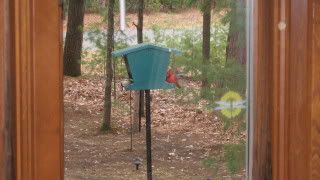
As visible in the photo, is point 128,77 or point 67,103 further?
point 128,77

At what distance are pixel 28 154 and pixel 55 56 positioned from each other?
246 mm

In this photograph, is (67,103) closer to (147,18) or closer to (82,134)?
(82,134)

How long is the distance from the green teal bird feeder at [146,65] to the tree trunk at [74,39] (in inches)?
6.6

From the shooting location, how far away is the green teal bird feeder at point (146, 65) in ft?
5.08

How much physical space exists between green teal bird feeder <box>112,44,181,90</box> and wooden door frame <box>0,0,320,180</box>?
363 millimetres

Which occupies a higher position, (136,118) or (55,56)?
(55,56)

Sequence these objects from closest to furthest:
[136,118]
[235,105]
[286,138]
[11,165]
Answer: [11,165] → [286,138] → [235,105] → [136,118]

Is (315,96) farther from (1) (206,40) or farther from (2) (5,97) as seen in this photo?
(2) (5,97)

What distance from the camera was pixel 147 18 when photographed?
1564mm

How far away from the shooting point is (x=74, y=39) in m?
1.37

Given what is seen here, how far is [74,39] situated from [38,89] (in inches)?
11.0

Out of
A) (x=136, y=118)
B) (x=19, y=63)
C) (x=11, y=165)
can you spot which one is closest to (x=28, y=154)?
(x=11, y=165)

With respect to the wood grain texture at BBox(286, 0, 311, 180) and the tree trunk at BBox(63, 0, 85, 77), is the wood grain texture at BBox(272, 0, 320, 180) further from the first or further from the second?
the tree trunk at BBox(63, 0, 85, 77)

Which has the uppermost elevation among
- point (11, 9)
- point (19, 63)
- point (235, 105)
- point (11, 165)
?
point (11, 9)
